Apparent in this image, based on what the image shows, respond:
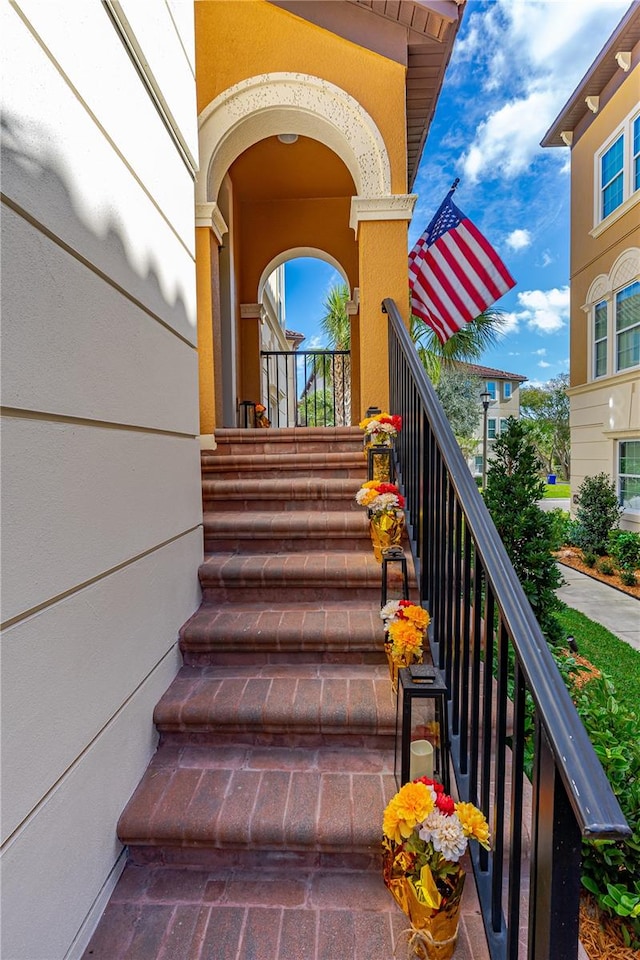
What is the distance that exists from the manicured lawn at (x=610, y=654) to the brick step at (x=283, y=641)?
214 centimetres

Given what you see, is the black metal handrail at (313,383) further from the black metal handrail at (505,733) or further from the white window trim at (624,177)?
the white window trim at (624,177)

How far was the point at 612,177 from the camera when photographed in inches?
321

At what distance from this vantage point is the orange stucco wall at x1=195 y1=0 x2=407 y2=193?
3.65 m

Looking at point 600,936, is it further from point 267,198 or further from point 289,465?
point 267,198

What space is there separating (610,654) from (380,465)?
2.96 metres

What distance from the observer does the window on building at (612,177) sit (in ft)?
25.8

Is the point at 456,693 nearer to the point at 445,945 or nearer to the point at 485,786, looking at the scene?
the point at 485,786

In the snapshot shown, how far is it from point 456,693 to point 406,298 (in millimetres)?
3208

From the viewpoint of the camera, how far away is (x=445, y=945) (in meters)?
1.21

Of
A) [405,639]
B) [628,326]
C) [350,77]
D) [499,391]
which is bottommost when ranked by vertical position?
[405,639]

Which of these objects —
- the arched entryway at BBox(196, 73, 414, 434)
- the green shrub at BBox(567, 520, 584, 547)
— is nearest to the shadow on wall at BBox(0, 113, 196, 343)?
the arched entryway at BBox(196, 73, 414, 434)

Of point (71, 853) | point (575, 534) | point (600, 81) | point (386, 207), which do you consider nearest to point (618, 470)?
point (575, 534)

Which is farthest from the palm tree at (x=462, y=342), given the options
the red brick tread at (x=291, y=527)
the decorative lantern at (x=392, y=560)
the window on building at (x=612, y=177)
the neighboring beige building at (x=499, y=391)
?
the neighboring beige building at (x=499, y=391)

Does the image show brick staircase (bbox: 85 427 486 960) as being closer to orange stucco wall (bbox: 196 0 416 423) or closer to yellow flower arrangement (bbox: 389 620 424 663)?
yellow flower arrangement (bbox: 389 620 424 663)
